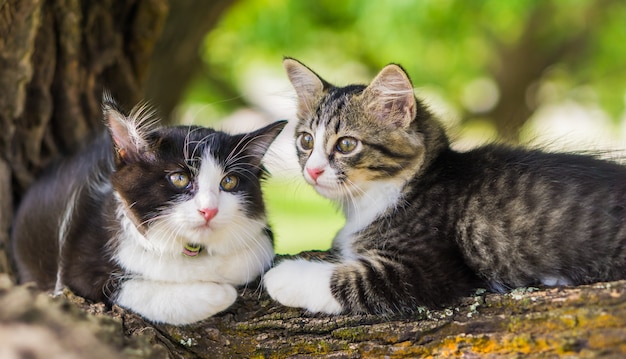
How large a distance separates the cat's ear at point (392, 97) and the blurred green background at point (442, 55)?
92.8 inches

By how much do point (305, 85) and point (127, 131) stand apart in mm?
1061

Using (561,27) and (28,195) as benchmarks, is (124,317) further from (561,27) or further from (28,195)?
(561,27)

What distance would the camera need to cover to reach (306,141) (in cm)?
309

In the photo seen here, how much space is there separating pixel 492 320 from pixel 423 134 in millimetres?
1051

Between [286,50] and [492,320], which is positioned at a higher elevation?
[286,50]

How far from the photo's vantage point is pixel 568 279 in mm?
2404

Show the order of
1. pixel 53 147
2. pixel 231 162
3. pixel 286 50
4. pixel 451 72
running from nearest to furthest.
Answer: pixel 231 162 → pixel 53 147 → pixel 286 50 → pixel 451 72

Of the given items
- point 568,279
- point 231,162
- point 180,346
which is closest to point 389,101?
point 231,162

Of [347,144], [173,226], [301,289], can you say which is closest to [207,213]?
[173,226]

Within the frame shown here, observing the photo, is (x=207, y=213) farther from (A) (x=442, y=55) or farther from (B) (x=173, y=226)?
(A) (x=442, y=55)

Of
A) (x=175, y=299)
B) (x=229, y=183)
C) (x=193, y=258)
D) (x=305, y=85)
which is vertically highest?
(x=305, y=85)

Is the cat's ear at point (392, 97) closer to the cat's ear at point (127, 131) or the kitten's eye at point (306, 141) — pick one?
the kitten's eye at point (306, 141)

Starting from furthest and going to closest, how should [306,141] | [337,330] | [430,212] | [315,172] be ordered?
[306,141] < [315,172] < [430,212] < [337,330]

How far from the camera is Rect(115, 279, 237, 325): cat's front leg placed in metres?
2.46
